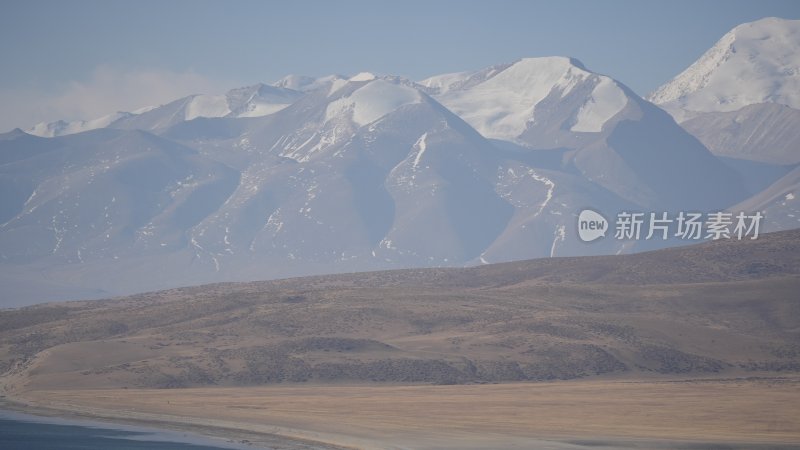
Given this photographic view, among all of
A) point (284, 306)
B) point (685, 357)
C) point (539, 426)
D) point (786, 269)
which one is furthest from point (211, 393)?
point (786, 269)

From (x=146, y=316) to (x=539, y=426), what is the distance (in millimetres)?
77564

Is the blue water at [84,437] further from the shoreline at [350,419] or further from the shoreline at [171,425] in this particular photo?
the shoreline at [350,419]

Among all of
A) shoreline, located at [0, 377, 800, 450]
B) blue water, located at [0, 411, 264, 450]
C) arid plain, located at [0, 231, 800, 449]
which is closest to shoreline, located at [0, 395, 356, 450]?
shoreline, located at [0, 377, 800, 450]

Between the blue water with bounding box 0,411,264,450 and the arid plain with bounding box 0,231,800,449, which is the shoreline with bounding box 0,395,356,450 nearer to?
the blue water with bounding box 0,411,264,450

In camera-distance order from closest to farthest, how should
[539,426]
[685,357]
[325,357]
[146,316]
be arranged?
[539,426] → [325,357] → [685,357] → [146,316]

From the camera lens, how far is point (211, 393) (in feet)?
374

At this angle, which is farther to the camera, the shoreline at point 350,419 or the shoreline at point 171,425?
the shoreline at point 171,425

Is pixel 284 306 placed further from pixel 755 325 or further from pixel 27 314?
pixel 755 325

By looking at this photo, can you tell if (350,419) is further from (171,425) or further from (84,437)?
(84,437)

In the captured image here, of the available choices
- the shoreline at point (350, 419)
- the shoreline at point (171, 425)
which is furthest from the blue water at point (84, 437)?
the shoreline at point (350, 419)

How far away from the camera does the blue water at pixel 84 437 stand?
8269cm

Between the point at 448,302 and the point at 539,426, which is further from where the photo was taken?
the point at 448,302

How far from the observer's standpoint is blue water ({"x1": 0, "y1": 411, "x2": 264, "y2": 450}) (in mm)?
82688

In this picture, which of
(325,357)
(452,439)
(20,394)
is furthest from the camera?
(325,357)
